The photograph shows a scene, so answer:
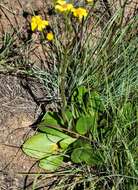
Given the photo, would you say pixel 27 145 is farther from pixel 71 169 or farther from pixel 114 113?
pixel 114 113

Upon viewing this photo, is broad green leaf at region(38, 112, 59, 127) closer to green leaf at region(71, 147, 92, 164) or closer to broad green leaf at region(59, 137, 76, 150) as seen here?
broad green leaf at region(59, 137, 76, 150)

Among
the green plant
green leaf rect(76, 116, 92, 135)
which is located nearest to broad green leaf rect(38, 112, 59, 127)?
the green plant

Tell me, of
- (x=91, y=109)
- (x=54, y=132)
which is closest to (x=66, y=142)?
(x=54, y=132)

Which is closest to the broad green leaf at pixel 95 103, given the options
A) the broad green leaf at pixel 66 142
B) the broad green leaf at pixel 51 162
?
the broad green leaf at pixel 66 142

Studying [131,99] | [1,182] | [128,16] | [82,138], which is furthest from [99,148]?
[128,16]

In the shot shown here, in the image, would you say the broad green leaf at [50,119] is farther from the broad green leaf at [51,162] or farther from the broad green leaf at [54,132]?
the broad green leaf at [51,162]

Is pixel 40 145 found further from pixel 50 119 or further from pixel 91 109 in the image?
pixel 91 109
